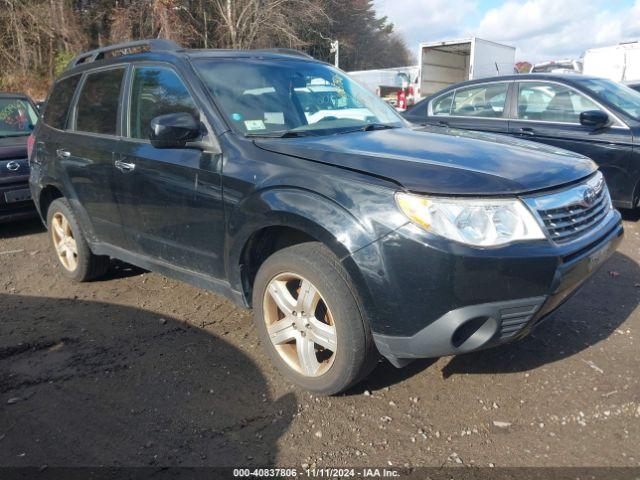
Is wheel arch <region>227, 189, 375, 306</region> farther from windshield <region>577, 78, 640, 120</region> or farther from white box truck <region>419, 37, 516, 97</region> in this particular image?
white box truck <region>419, 37, 516, 97</region>

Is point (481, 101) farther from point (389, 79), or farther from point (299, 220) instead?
point (389, 79)

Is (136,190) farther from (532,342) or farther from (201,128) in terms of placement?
(532,342)

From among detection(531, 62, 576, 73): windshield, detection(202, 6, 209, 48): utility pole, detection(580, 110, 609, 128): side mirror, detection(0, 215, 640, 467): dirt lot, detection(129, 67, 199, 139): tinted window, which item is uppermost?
detection(202, 6, 209, 48): utility pole

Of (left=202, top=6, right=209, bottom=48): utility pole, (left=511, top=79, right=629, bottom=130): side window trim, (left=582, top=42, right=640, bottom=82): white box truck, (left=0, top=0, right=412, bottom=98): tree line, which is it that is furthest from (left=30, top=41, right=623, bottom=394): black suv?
(left=202, top=6, right=209, bottom=48): utility pole

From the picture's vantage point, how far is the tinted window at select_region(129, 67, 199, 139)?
11.3ft

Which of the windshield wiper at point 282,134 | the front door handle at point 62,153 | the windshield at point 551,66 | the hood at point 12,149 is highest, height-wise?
the windshield at point 551,66

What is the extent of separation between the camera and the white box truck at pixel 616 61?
54.5 ft

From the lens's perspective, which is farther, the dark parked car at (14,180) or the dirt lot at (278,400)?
the dark parked car at (14,180)

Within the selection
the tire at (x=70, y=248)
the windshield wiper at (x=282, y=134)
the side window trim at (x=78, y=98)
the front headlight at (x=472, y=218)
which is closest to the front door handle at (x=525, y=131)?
the windshield wiper at (x=282, y=134)

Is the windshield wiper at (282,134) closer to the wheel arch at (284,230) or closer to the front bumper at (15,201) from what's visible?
the wheel arch at (284,230)

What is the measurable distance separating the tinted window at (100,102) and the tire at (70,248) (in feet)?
2.60

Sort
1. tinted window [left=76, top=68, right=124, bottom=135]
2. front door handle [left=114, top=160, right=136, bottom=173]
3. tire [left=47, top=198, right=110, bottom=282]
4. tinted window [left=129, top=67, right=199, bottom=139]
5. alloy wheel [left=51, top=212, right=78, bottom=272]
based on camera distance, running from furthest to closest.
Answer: alloy wheel [left=51, top=212, right=78, bottom=272], tire [left=47, top=198, right=110, bottom=282], tinted window [left=76, top=68, right=124, bottom=135], front door handle [left=114, top=160, right=136, bottom=173], tinted window [left=129, top=67, right=199, bottom=139]

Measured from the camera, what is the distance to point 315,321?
2832mm

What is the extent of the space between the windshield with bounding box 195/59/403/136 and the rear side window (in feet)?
5.79
